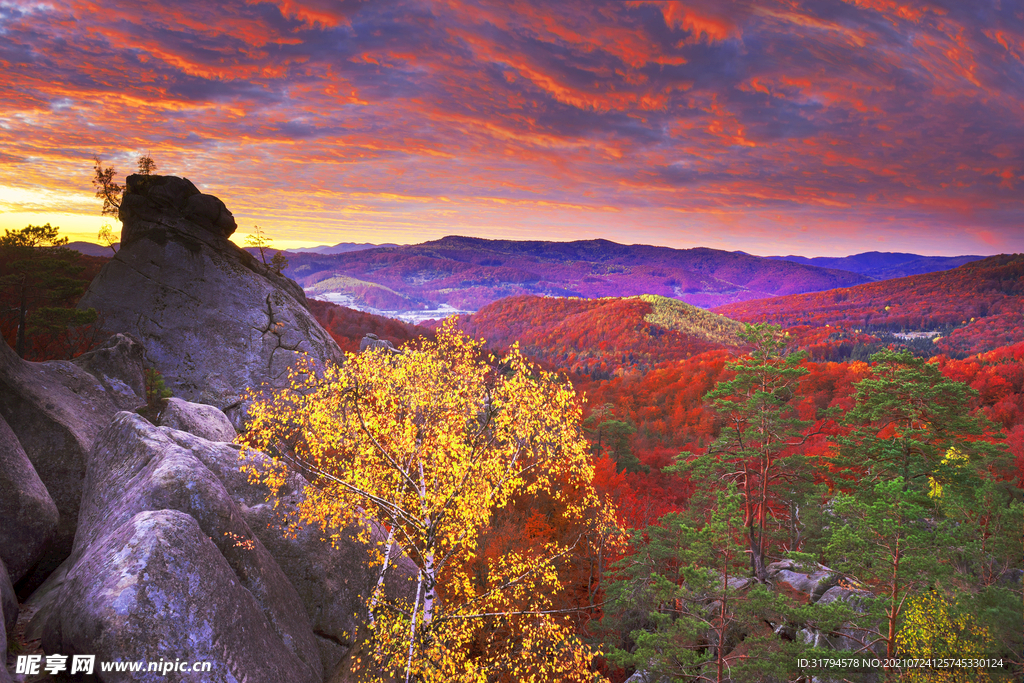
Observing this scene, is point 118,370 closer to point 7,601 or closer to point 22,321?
point 22,321

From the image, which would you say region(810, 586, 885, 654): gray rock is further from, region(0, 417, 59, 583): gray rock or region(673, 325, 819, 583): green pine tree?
region(0, 417, 59, 583): gray rock

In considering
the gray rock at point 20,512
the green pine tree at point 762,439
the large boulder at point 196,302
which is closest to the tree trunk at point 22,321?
the large boulder at point 196,302

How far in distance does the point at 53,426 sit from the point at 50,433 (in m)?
0.26

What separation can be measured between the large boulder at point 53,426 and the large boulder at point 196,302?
45.2 ft

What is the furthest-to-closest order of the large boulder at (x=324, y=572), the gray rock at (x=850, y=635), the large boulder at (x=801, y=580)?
the large boulder at (x=801, y=580) < the gray rock at (x=850, y=635) < the large boulder at (x=324, y=572)

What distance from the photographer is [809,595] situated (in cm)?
2266

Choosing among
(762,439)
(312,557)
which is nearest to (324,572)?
(312,557)

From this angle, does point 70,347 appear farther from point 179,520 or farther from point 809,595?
point 809,595

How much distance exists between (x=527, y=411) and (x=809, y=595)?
17.4 metres

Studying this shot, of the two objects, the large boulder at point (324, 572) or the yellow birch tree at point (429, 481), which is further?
the large boulder at point (324, 572)

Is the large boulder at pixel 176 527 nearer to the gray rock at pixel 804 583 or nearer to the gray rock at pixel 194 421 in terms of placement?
the gray rock at pixel 194 421

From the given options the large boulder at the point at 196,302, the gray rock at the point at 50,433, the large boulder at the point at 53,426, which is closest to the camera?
the large boulder at the point at 53,426

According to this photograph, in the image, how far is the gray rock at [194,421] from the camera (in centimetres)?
2014

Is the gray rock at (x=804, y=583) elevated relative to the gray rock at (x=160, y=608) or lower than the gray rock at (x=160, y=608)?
lower
